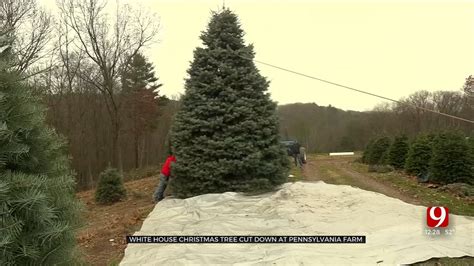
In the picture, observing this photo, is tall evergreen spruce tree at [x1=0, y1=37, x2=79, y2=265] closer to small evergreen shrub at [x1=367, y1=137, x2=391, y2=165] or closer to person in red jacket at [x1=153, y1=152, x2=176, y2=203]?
person in red jacket at [x1=153, y1=152, x2=176, y2=203]

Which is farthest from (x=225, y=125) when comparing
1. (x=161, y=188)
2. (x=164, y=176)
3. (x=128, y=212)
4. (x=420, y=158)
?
(x=420, y=158)

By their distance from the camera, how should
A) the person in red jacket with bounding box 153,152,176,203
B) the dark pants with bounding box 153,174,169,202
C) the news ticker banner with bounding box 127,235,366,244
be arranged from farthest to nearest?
the dark pants with bounding box 153,174,169,202 < the person in red jacket with bounding box 153,152,176,203 < the news ticker banner with bounding box 127,235,366,244

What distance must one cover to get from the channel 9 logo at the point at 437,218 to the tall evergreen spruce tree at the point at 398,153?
13072 millimetres

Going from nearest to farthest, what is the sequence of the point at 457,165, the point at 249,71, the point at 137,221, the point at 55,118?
the point at 137,221, the point at 249,71, the point at 457,165, the point at 55,118

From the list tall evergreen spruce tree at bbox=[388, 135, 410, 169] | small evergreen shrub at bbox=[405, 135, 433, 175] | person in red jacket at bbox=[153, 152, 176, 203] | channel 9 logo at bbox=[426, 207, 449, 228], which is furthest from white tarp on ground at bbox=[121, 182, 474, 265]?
tall evergreen spruce tree at bbox=[388, 135, 410, 169]

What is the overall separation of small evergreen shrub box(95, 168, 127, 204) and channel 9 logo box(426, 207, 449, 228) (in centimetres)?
931

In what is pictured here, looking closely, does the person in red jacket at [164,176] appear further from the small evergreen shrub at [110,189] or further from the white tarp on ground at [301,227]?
the small evergreen shrub at [110,189]

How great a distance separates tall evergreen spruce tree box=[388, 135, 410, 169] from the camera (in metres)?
17.2

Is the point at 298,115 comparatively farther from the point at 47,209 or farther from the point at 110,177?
the point at 47,209

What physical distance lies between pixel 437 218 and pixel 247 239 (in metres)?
2.46

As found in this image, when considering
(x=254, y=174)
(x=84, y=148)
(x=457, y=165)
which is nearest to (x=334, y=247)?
(x=254, y=174)

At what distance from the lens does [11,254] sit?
7.48 ft

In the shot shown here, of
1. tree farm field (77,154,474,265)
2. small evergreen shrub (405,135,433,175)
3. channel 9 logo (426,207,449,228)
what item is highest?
small evergreen shrub (405,135,433,175)

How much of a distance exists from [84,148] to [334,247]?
2639 centimetres
